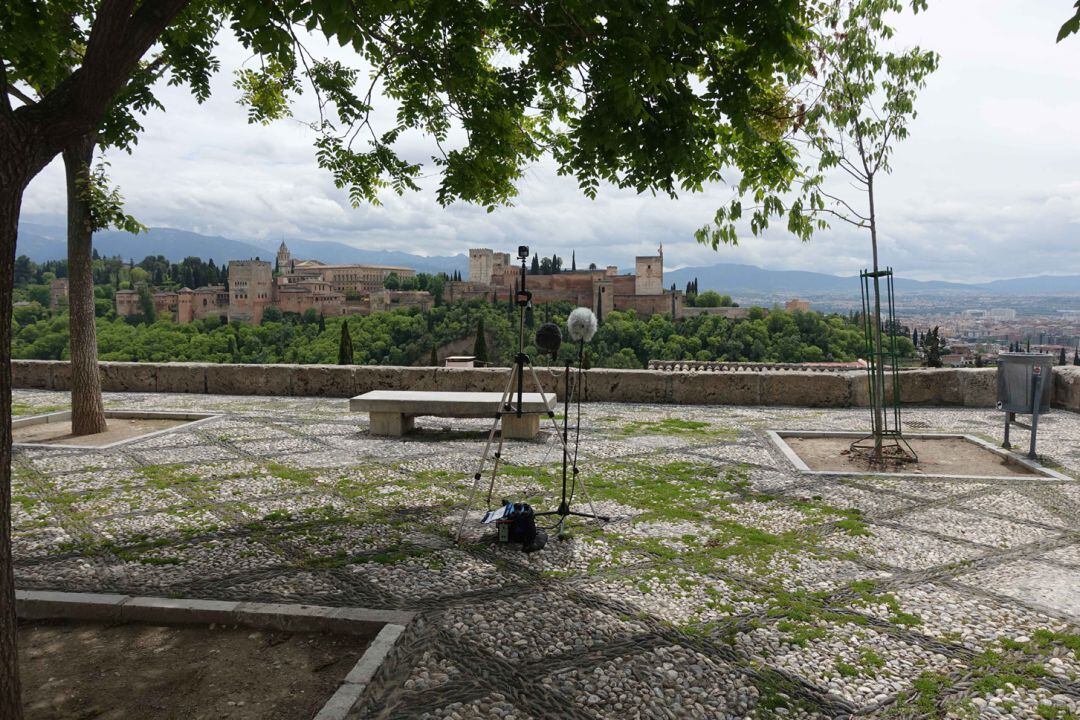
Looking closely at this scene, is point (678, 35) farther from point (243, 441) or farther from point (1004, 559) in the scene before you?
point (243, 441)

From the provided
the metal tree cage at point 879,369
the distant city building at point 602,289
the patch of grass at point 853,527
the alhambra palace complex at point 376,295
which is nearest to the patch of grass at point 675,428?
the metal tree cage at point 879,369

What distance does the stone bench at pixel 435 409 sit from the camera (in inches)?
317

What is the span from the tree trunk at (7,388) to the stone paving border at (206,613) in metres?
1.01

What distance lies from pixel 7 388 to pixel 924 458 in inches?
299

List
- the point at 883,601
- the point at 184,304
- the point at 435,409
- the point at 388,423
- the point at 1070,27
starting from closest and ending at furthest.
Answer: the point at 1070,27 < the point at 883,601 < the point at 435,409 < the point at 388,423 < the point at 184,304

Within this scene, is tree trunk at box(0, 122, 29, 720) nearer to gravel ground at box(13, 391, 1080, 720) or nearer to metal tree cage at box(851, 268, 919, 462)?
gravel ground at box(13, 391, 1080, 720)

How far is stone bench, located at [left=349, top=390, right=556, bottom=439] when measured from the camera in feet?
26.4

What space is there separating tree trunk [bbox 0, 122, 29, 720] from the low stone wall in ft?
28.7

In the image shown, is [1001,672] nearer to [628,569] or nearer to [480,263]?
[628,569]

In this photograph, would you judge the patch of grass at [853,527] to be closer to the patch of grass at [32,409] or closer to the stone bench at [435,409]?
the stone bench at [435,409]

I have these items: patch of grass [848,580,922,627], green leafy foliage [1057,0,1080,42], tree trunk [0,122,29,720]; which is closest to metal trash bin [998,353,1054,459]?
patch of grass [848,580,922,627]

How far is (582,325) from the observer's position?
15.2ft

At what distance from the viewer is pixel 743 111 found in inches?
172

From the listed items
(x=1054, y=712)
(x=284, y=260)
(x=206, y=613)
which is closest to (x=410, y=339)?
(x=206, y=613)
